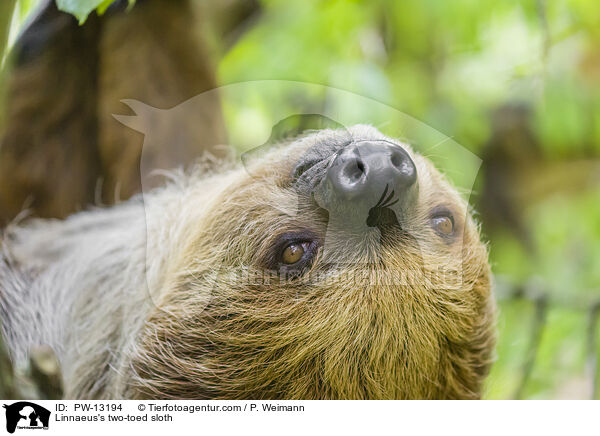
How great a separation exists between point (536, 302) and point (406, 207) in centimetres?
93

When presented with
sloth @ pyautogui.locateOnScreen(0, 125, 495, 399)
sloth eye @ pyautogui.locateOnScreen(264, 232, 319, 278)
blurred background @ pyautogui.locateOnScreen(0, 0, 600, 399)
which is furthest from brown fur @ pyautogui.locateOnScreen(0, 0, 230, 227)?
sloth eye @ pyautogui.locateOnScreen(264, 232, 319, 278)

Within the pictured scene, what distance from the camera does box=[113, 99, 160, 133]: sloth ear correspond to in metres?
1.60

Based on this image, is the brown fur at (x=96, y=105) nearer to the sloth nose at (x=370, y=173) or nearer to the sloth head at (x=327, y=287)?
the sloth head at (x=327, y=287)

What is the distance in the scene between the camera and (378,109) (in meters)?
1.44

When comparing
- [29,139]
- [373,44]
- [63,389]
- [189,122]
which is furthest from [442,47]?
[63,389]

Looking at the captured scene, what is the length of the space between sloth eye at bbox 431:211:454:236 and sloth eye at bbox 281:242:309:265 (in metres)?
0.26

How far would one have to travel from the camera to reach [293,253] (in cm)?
118

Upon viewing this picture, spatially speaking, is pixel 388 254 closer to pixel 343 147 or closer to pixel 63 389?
pixel 343 147

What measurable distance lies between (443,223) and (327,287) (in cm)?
27

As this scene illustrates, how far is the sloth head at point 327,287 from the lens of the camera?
1159mm

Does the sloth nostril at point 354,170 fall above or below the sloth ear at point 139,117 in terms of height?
below
